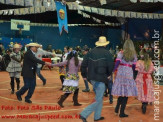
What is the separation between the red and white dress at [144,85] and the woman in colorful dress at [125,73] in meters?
0.68

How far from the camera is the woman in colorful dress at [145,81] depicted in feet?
20.3

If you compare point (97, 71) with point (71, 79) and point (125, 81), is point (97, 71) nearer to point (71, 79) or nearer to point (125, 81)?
point (125, 81)

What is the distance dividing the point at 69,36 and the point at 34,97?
2269 centimetres

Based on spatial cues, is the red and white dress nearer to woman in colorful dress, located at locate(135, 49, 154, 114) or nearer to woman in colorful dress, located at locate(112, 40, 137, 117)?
woman in colorful dress, located at locate(135, 49, 154, 114)

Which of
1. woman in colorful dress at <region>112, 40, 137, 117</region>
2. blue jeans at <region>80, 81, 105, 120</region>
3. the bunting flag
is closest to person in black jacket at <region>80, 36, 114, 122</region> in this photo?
blue jeans at <region>80, 81, 105, 120</region>

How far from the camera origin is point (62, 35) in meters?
30.0

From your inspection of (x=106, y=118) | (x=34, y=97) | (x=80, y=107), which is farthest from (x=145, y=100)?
(x=34, y=97)

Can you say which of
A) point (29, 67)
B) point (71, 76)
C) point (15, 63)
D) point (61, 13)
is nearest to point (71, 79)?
point (71, 76)

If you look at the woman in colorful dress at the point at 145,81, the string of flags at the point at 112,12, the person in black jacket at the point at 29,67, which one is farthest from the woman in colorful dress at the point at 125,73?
the string of flags at the point at 112,12

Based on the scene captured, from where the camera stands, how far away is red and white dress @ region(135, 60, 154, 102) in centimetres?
617

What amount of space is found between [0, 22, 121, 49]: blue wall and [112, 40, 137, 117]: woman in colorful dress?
21.8m

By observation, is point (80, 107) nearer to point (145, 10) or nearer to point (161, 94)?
point (161, 94)

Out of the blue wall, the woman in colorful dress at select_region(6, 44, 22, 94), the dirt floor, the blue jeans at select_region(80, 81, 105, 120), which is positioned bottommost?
the dirt floor

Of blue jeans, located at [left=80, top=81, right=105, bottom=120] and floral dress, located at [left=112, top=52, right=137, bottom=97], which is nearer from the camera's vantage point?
blue jeans, located at [left=80, top=81, right=105, bottom=120]
